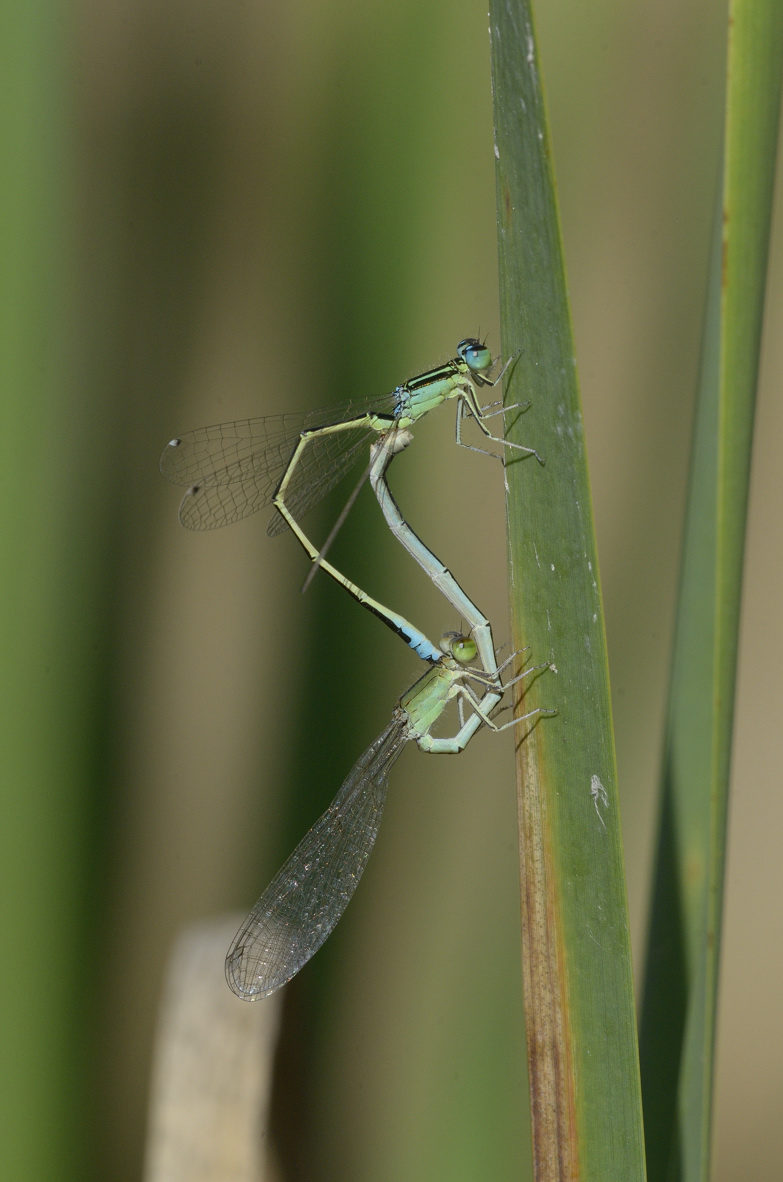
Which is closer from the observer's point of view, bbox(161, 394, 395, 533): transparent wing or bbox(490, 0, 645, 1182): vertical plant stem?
bbox(490, 0, 645, 1182): vertical plant stem

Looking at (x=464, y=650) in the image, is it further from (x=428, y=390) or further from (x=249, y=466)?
(x=249, y=466)

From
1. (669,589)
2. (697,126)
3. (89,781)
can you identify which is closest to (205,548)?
(89,781)

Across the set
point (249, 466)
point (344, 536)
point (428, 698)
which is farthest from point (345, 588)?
point (249, 466)

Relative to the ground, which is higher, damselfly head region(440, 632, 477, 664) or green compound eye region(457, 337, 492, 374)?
green compound eye region(457, 337, 492, 374)

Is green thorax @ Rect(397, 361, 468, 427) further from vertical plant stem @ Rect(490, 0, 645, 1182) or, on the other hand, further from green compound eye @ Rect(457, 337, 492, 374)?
vertical plant stem @ Rect(490, 0, 645, 1182)

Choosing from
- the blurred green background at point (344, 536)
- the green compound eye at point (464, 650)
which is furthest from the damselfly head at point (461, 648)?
the blurred green background at point (344, 536)

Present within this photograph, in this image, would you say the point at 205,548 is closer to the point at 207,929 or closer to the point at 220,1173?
the point at 207,929

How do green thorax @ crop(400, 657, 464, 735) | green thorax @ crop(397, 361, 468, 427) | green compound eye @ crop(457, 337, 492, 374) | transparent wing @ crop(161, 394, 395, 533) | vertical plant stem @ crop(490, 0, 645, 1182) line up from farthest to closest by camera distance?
transparent wing @ crop(161, 394, 395, 533) < green thorax @ crop(400, 657, 464, 735) < green thorax @ crop(397, 361, 468, 427) < green compound eye @ crop(457, 337, 492, 374) < vertical plant stem @ crop(490, 0, 645, 1182)

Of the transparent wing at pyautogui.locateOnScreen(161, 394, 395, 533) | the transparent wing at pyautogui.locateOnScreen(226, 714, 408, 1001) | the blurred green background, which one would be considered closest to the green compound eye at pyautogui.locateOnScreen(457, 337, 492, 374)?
the blurred green background
